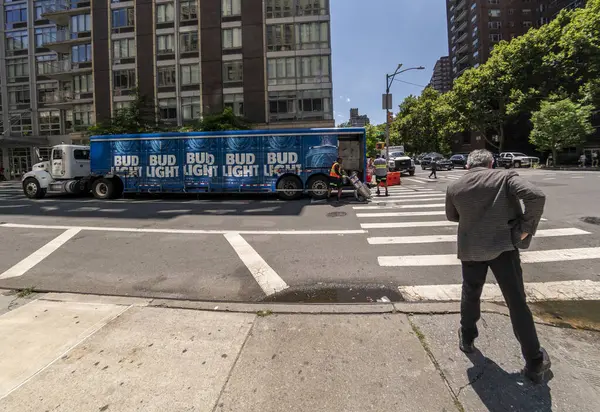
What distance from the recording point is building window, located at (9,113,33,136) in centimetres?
3656

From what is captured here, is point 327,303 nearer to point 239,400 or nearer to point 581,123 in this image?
point 239,400

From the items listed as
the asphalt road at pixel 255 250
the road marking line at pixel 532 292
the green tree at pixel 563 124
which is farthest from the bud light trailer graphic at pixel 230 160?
the green tree at pixel 563 124

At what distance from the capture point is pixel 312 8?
30.2 metres

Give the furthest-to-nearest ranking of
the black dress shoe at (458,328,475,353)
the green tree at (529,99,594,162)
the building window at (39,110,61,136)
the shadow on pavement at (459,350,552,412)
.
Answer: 1. the building window at (39,110,61,136)
2. the green tree at (529,99,594,162)
3. the black dress shoe at (458,328,475,353)
4. the shadow on pavement at (459,350,552,412)

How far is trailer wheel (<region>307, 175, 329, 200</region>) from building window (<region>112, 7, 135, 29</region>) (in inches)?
1181

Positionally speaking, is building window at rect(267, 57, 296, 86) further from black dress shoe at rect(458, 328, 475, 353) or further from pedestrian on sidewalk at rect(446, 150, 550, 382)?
black dress shoe at rect(458, 328, 475, 353)

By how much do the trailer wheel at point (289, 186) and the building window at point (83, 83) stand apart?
29.9 m

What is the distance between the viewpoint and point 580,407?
237cm

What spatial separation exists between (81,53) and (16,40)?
10.1 meters

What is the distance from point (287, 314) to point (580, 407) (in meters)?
2.65

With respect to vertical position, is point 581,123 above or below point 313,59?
below

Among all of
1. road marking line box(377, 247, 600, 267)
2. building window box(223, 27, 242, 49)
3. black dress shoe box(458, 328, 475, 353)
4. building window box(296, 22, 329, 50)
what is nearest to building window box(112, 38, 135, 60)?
building window box(223, 27, 242, 49)

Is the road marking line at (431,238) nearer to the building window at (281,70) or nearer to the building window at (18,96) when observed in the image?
the building window at (281,70)

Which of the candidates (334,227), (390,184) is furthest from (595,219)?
(390,184)
